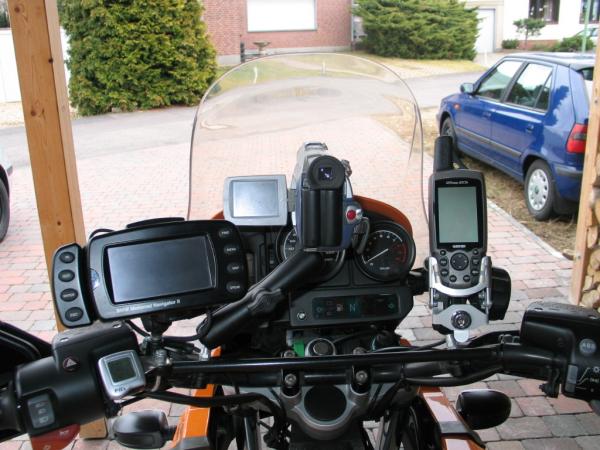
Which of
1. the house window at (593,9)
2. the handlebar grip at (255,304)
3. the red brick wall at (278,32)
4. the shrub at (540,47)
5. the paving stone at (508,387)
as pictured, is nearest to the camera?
the handlebar grip at (255,304)

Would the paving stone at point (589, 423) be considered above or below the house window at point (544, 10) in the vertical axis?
below

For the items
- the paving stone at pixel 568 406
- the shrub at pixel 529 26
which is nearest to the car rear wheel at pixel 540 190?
the paving stone at pixel 568 406

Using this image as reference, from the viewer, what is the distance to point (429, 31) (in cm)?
2991

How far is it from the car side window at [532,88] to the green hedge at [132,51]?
1180 cm

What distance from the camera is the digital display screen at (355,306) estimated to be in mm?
1875

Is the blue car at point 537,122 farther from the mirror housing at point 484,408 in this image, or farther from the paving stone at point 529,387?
the mirror housing at point 484,408

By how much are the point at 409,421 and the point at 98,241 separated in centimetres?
111

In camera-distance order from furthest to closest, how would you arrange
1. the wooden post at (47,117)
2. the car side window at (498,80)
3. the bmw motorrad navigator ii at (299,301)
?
1. the car side window at (498,80)
2. the wooden post at (47,117)
3. the bmw motorrad navigator ii at (299,301)

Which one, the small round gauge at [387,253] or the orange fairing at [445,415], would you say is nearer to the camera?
the orange fairing at [445,415]

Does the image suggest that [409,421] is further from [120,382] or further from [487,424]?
[120,382]

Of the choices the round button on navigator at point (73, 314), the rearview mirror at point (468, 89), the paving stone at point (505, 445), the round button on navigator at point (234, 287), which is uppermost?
the round button on navigator at point (234, 287)

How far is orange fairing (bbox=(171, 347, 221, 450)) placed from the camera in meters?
1.75

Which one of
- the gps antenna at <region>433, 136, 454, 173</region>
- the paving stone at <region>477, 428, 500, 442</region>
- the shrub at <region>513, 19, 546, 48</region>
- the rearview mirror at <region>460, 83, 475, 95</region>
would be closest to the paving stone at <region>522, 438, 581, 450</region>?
A: the paving stone at <region>477, 428, 500, 442</region>

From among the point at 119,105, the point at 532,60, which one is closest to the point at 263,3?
the point at 119,105
